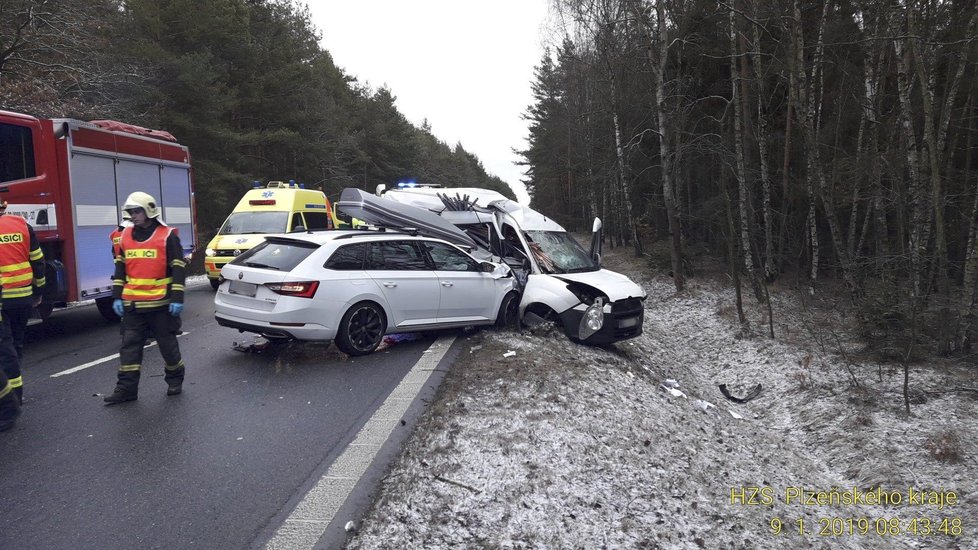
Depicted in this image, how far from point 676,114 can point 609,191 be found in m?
16.6

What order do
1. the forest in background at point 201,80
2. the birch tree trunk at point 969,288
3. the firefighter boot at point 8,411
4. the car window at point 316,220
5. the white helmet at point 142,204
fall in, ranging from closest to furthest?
the firefighter boot at point 8,411 < the white helmet at point 142,204 < the birch tree trunk at point 969,288 < the car window at point 316,220 < the forest in background at point 201,80

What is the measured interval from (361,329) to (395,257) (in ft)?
3.70

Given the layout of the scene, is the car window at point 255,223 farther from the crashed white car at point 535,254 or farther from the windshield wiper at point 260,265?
the windshield wiper at point 260,265

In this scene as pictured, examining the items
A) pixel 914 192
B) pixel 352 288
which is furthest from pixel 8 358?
pixel 914 192

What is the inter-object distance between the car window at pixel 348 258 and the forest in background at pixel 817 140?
656 cm

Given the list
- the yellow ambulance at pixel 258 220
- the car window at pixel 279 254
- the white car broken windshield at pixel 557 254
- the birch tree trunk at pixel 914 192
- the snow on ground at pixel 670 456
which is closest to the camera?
the snow on ground at pixel 670 456

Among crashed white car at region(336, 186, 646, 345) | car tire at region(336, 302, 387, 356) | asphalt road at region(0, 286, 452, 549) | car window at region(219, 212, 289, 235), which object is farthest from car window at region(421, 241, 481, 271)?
car window at region(219, 212, 289, 235)

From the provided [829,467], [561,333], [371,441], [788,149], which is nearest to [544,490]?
[371,441]

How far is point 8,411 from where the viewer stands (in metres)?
5.19

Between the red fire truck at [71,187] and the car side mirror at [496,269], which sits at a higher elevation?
Answer: the red fire truck at [71,187]

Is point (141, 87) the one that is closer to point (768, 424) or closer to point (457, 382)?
point (457, 382)

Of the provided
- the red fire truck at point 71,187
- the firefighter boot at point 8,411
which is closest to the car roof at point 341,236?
the red fire truck at point 71,187

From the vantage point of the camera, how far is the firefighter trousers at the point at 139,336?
5844 mm

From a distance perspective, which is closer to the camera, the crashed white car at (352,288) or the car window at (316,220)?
the crashed white car at (352,288)
